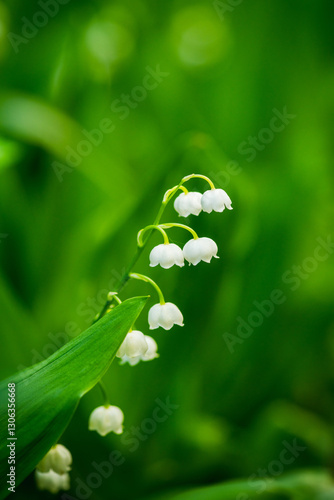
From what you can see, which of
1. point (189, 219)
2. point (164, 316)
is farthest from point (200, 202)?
point (189, 219)

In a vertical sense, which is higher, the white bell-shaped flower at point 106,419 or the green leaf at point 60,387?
the green leaf at point 60,387

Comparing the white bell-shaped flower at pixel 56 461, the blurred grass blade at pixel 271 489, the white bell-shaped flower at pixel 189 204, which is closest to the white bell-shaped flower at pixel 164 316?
the white bell-shaped flower at pixel 189 204

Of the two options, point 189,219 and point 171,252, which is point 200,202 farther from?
point 189,219

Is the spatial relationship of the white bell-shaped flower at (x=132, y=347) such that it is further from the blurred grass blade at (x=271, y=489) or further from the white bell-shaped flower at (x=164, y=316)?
the blurred grass blade at (x=271, y=489)

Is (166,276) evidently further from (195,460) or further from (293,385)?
(293,385)

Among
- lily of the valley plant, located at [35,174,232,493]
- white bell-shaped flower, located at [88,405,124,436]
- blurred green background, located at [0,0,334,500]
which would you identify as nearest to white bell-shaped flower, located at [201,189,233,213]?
lily of the valley plant, located at [35,174,232,493]

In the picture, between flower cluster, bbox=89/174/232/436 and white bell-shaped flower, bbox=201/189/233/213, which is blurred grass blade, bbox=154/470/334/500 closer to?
flower cluster, bbox=89/174/232/436

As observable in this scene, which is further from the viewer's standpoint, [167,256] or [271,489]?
[271,489]
